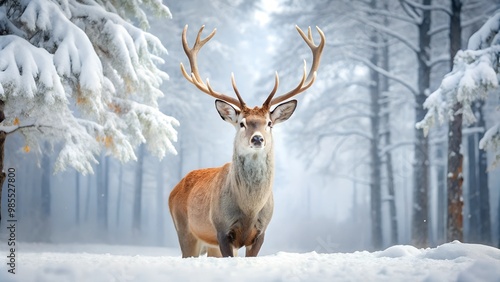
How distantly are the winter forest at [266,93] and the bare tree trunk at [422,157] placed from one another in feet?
0.09

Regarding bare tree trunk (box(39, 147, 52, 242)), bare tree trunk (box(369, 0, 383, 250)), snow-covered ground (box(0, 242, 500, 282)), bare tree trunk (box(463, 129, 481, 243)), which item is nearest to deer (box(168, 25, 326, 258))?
snow-covered ground (box(0, 242, 500, 282))

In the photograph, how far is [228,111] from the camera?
5.46 m

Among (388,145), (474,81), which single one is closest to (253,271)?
(474,81)

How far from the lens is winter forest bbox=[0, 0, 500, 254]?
6.36 m

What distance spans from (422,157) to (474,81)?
4.76m

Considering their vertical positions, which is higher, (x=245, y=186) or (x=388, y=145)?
(x=388, y=145)

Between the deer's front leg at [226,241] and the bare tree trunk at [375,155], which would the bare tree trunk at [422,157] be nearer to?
the bare tree trunk at [375,155]

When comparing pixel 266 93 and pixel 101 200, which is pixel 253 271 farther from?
pixel 101 200

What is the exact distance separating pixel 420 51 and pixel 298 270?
9884 millimetres

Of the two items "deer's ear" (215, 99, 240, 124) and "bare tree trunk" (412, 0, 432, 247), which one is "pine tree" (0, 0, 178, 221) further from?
"bare tree trunk" (412, 0, 432, 247)

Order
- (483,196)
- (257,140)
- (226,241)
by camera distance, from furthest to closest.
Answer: (483,196) < (226,241) < (257,140)

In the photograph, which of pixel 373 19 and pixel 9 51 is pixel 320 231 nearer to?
pixel 373 19

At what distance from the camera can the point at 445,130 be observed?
670 inches

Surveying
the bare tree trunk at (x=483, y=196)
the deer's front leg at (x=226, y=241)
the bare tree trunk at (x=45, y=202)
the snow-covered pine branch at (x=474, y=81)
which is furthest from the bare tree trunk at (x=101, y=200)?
the deer's front leg at (x=226, y=241)
